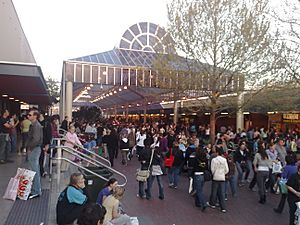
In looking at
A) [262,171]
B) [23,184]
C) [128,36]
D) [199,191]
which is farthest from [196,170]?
[128,36]

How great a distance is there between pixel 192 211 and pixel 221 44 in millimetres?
9672

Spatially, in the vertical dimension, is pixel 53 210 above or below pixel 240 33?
below

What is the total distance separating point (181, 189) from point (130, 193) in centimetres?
196

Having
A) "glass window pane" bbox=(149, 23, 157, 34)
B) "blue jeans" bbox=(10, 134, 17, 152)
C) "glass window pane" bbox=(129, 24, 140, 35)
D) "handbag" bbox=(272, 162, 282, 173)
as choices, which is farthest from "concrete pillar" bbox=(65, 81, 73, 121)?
"handbag" bbox=(272, 162, 282, 173)

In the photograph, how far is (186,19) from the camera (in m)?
16.8

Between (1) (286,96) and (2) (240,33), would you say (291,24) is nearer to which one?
(2) (240,33)

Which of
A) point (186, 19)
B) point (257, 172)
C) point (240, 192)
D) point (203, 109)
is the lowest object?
point (240, 192)

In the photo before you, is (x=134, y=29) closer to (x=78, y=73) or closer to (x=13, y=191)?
(x=78, y=73)

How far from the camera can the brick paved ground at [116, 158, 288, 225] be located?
836 centimetres

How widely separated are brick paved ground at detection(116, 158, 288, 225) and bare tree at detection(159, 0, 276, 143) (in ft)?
23.2

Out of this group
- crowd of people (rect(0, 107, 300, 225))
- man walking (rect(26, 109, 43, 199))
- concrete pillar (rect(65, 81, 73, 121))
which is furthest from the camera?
concrete pillar (rect(65, 81, 73, 121))

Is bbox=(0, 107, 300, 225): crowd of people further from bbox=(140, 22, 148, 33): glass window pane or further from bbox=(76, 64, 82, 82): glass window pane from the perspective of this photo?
bbox=(140, 22, 148, 33): glass window pane

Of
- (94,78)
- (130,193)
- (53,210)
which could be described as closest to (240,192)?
(130,193)

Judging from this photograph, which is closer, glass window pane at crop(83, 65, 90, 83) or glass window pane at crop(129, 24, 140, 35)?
glass window pane at crop(83, 65, 90, 83)
